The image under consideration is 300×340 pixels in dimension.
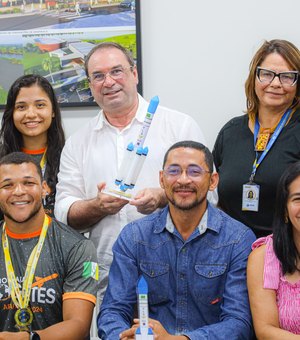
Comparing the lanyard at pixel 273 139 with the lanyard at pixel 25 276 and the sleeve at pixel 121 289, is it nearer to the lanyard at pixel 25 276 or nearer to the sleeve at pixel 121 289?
the sleeve at pixel 121 289

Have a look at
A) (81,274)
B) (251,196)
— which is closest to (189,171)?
(251,196)

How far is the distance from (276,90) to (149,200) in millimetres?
750

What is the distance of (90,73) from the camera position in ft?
7.92

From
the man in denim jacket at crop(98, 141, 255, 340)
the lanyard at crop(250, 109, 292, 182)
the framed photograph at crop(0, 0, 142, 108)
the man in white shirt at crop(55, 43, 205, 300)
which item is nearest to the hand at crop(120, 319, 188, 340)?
the man in denim jacket at crop(98, 141, 255, 340)

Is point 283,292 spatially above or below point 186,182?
below

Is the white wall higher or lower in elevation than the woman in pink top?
higher

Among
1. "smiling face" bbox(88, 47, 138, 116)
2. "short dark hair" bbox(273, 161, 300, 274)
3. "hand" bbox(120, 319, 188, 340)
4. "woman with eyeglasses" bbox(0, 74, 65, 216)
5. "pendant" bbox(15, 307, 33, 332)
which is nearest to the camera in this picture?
"hand" bbox(120, 319, 188, 340)

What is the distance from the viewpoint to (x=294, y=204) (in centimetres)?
194

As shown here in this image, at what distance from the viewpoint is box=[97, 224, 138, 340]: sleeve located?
200cm

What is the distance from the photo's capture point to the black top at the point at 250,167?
2.36 meters

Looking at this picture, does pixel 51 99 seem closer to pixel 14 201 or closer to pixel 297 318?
pixel 14 201

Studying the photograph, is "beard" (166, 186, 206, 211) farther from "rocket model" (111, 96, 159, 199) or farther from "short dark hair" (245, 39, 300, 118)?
"short dark hair" (245, 39, 300, 118)

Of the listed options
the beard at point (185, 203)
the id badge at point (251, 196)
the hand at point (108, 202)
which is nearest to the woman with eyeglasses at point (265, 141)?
the id badge at point (251, 196)

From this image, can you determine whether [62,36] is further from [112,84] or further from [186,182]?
[186,182]
